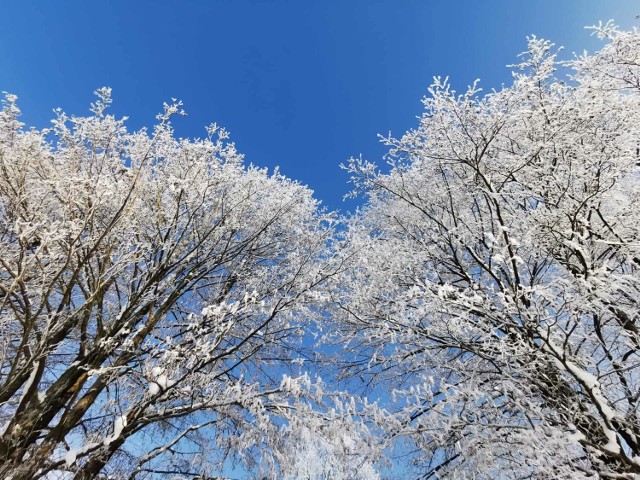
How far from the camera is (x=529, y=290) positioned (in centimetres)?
371

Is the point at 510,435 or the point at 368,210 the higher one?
the point at 368,210

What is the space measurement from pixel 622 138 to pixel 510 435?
383cm

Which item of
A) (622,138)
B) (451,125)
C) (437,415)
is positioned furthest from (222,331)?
(622,138)

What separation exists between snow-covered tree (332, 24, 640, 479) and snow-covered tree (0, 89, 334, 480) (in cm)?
162

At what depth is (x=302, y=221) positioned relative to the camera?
8.48 m

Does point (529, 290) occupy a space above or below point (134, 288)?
below

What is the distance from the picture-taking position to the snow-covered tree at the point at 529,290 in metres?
3.75

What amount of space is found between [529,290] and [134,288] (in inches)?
207

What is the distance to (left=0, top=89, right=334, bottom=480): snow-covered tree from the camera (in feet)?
12.7

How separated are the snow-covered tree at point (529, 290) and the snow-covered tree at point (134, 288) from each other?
1619 mm

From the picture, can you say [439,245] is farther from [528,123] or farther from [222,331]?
[222,331]

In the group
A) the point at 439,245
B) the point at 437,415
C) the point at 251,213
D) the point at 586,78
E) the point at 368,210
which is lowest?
the point at 437,415

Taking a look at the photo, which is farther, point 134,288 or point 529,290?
point 134,288

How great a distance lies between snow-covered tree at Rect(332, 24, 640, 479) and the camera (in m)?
3.75
